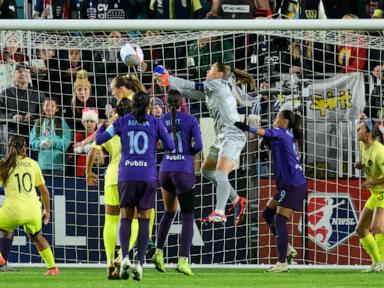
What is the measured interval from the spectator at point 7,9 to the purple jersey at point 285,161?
6501 mm

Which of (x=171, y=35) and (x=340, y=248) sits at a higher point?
(x=171, y=35)

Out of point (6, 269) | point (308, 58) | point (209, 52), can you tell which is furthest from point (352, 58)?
point (6, 269)

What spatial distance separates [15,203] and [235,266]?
9.62 ft

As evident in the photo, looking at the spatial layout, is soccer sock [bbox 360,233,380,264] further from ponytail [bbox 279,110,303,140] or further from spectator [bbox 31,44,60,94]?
spectator [bbox 31,44,60,94]

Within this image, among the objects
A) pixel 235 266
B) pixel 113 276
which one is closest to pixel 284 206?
pixel 235 266

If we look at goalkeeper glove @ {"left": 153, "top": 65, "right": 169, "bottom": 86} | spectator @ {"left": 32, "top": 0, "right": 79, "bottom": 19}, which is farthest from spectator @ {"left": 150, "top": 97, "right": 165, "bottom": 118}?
spectator @ {"left": 32, "top": 0, "right": 79, "bottom": 19}

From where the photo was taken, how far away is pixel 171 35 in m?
18.0

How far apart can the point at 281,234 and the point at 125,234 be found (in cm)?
287

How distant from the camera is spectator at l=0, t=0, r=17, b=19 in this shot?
71.2 feet

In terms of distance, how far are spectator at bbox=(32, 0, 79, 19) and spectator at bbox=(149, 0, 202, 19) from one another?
3.73 feet

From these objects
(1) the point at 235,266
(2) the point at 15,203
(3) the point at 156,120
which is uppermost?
(3) the point at 156,120

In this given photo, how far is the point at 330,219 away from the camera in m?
17.8

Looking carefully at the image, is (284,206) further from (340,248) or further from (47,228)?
(47,228)

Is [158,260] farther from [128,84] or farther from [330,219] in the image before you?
[330,219]
